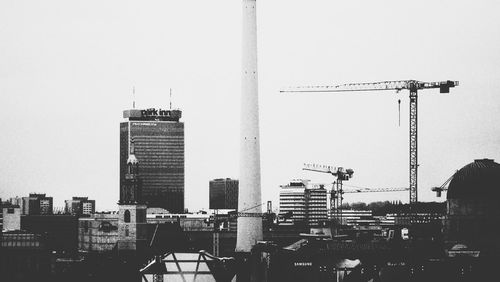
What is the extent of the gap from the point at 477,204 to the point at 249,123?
139ft

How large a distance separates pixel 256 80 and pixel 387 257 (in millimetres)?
41054

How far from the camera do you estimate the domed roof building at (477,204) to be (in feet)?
469

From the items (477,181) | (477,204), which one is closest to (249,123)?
(477,181)

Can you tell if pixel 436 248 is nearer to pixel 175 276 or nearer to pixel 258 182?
pixel 258 182

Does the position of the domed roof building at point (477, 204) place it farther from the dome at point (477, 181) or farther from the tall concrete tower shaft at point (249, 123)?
the tall concrete tower shaft at point (249, 123)

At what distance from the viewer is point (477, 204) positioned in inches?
5679

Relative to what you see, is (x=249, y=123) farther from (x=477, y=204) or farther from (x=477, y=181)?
(x=477, y=204)

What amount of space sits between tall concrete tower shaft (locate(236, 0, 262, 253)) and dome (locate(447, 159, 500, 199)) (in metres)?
35.9

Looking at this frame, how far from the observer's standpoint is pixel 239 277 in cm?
11162

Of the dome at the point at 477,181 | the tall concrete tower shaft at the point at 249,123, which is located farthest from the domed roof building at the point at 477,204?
the tall concrete tower shaft at the point at 249,123

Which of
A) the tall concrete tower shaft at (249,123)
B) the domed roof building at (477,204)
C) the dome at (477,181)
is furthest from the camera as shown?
the tall concrete tower shaft at (249,123)

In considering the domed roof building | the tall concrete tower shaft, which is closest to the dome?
the domed roof building

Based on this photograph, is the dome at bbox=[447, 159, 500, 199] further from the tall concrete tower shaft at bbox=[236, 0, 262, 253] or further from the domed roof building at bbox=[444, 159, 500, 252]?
the tall concrete tower shaft at bbox=[236, 0, 262, 253]

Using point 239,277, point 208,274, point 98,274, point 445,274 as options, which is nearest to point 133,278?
point 98,274
